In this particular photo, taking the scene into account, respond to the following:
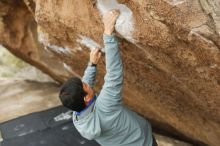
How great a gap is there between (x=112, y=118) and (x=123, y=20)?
664 mm

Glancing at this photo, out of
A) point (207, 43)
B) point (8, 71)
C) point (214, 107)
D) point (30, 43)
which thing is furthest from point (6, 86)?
point (207, 43)

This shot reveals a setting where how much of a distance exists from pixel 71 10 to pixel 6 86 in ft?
11.7

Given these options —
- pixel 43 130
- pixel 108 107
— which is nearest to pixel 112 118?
pixel 108 107

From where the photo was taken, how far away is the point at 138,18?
9.13 feet

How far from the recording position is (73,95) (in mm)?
2641

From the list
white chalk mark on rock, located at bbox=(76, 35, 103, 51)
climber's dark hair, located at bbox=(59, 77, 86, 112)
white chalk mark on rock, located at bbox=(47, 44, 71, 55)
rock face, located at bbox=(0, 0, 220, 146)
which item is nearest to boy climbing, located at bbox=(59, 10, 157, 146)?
climber's dark hair, located at bbox=(59, 77, 86, 112)

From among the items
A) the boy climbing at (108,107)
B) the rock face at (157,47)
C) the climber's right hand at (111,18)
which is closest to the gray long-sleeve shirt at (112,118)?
the boy climbing at (108,107)

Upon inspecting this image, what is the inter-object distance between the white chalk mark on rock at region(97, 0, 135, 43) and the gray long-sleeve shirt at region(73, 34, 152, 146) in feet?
0.59

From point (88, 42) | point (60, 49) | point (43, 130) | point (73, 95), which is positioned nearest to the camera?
point (73, 95)

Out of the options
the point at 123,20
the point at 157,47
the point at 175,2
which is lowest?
the point at 157,47

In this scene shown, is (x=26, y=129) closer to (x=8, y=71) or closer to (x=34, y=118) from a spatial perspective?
(x=34, y=118)

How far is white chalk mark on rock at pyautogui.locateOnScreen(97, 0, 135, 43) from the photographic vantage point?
2.85 m

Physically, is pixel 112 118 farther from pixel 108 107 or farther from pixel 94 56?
pixel 94 56

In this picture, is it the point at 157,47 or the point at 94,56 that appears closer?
the point at 157,47
